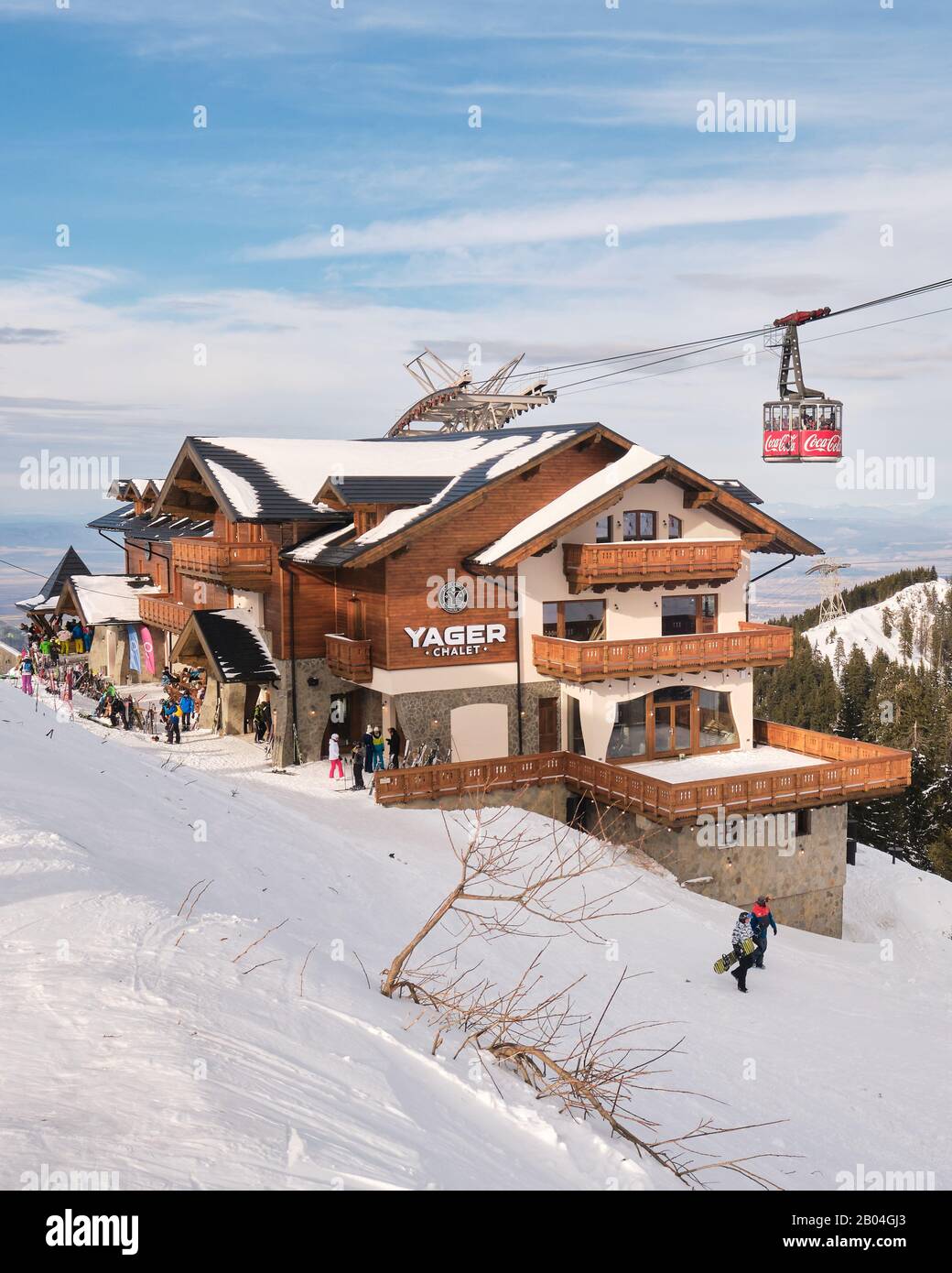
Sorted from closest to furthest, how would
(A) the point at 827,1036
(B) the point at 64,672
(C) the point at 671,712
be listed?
(A) the point at 827,1036
(C) the point at 671,712
(B) the point at 64,672

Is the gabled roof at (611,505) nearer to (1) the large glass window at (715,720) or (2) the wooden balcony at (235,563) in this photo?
(1) the large glass window at (715,720)

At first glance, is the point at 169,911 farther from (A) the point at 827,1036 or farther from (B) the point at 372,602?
(B) the point at 372,602

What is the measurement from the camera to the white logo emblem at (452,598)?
1177 inches

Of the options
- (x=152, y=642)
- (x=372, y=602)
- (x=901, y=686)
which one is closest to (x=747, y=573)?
(x=372, y=602)

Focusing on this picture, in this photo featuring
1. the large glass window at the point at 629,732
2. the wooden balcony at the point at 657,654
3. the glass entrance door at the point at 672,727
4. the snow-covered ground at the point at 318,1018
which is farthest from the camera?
the glass entrance door at the point at 672,727

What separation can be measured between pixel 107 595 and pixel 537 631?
920 inches

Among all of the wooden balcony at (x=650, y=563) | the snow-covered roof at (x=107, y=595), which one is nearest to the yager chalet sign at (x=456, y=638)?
the wooden balcony at (x=650, y=563)

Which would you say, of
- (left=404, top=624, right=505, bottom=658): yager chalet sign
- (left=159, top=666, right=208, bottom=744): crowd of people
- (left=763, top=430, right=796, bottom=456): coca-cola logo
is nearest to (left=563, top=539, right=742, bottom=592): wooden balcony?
(left=404, top=624, right=505, bottom=658): yager chalet sign

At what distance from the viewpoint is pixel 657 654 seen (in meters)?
30.2

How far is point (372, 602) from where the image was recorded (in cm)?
2988

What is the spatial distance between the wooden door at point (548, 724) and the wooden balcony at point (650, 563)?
3536 millimetres

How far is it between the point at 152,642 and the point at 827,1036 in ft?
113

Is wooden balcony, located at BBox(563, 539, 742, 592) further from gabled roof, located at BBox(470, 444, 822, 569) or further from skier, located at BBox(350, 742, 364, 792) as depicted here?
skier, located at BBox(350, 742, 364, 792)

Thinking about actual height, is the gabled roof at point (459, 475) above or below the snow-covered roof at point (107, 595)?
above
